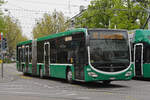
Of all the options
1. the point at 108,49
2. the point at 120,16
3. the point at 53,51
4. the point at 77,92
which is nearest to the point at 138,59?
the point at 53,51

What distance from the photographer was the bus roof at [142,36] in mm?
20078

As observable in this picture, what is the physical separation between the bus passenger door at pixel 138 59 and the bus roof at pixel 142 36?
0.33m

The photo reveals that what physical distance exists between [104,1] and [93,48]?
3756 centimetres

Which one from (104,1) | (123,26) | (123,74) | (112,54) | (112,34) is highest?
(104,1)

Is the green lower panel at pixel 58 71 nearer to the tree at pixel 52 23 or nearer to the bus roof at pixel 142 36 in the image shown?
the bus roof at pixel 142 36

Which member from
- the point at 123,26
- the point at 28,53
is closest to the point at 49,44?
the point at 28,53

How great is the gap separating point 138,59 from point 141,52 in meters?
0.52

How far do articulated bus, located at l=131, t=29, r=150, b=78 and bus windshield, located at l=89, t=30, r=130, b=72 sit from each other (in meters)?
4.42

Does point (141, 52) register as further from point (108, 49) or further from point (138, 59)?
point (108, 49)

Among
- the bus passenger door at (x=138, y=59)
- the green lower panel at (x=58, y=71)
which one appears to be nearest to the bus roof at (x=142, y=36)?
the bus passenger door at (x=138, y=59)

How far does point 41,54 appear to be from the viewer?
2242 cm

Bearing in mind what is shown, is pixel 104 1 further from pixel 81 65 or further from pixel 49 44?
pixel 81 65

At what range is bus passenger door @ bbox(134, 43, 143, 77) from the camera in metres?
20.4

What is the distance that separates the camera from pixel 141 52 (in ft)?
67.0
